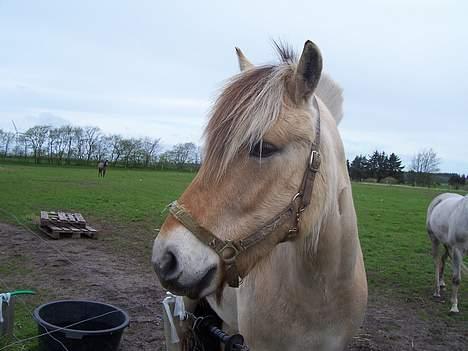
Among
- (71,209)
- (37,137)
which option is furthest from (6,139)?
(71,209)

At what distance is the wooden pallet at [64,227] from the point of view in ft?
31.7

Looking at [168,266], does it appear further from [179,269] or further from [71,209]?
[71,209]

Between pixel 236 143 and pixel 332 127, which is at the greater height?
pixel 332 127

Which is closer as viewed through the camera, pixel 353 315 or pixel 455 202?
pixel 353 315

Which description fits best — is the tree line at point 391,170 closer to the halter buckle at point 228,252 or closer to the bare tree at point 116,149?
the bare tree at point 116,149

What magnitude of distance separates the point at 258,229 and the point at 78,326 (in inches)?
130

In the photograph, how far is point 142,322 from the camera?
5.29m

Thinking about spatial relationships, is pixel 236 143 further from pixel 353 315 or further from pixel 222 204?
pixel 353 315

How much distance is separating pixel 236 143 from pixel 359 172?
7307 cm

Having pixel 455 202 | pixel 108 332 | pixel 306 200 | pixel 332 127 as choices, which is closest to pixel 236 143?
pixel 306 200

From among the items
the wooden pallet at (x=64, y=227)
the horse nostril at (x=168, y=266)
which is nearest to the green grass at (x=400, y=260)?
the horse nostril at (x=168, y=266)

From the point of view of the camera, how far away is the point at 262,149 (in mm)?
1750

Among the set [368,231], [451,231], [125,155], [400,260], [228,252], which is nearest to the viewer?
[228,252]

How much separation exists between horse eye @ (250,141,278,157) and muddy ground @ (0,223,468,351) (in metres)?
3.66
